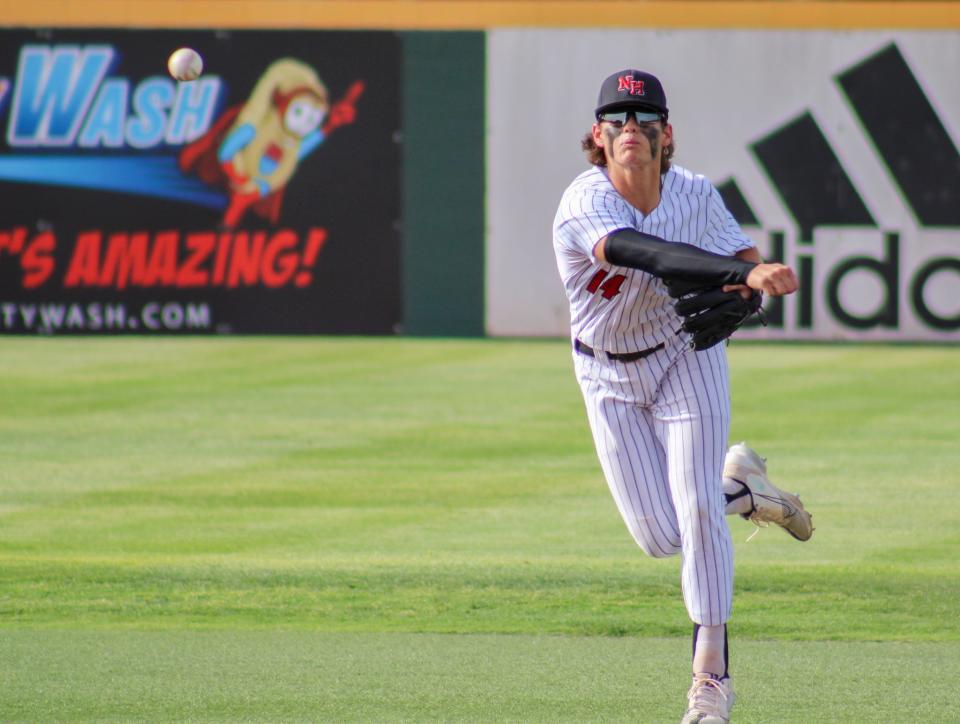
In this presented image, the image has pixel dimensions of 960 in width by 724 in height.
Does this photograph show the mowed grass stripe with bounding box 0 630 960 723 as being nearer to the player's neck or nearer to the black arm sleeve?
the black arm sleeve

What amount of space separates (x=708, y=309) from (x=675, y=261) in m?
0.28

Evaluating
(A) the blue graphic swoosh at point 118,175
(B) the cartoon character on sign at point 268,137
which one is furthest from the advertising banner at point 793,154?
(A) the blue graphic swoosh at point 118,175

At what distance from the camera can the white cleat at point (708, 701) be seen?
16.0 feet

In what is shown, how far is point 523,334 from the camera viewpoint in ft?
57.2

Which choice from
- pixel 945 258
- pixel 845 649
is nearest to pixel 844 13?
pixel 945 258

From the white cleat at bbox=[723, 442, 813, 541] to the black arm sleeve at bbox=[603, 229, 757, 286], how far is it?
1.43m

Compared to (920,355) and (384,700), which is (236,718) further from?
(920,355)

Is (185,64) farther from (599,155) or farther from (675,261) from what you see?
(675,261)

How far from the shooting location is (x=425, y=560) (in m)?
7.84

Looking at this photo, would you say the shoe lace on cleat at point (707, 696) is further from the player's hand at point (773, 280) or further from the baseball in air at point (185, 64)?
the baseball in air at point (185, 64)

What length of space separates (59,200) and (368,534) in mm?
10019

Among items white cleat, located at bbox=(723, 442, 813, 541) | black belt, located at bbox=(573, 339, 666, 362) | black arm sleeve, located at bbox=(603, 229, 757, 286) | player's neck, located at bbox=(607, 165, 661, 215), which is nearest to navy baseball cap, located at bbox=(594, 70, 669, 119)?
player's neck, located at bbox=(607, 165, 661, 215)

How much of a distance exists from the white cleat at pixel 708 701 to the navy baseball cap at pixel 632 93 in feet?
5.47

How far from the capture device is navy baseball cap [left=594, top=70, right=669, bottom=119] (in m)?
5.12
